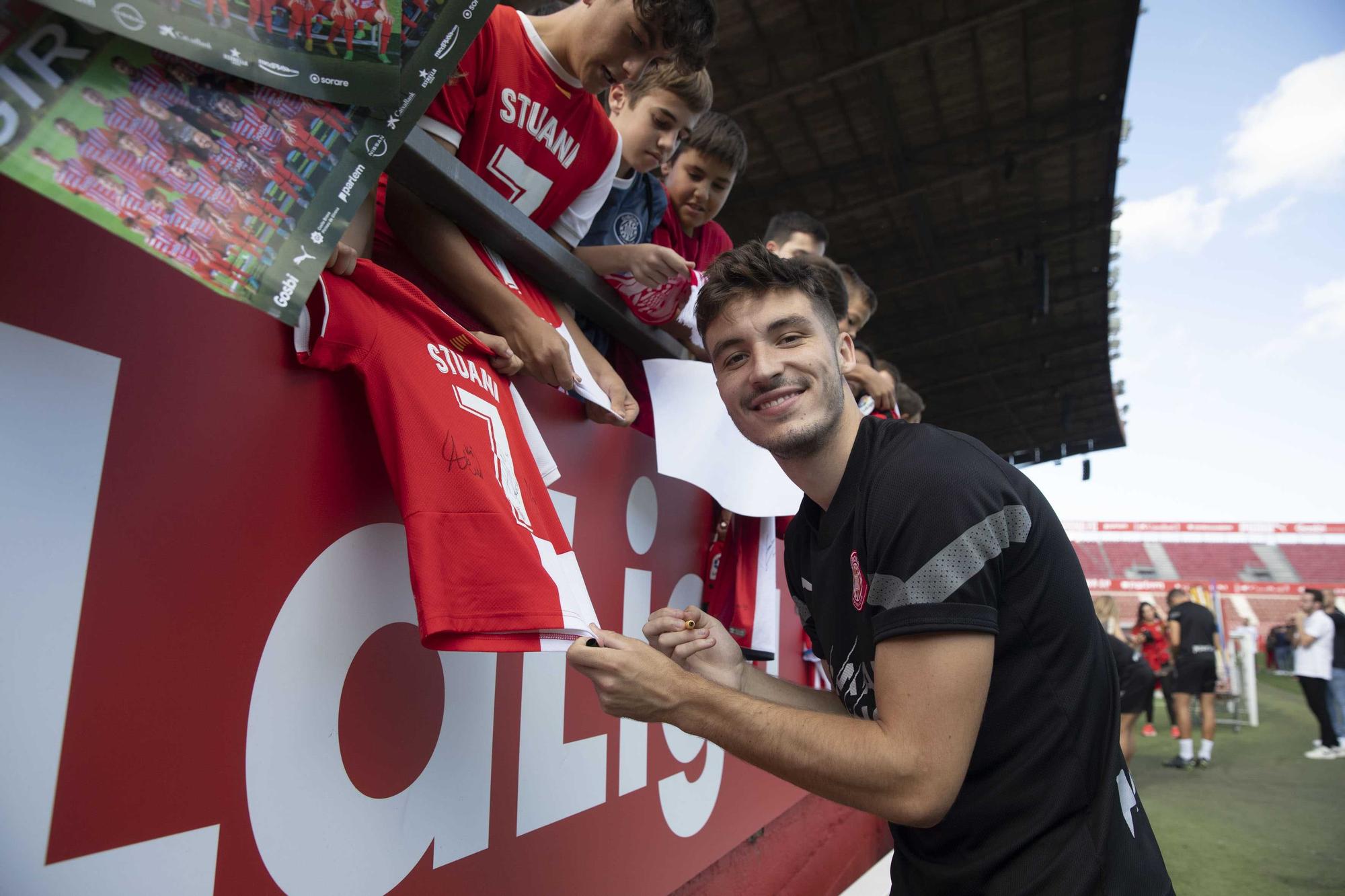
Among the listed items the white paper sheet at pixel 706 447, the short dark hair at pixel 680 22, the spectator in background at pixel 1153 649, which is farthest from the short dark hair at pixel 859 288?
the spectator in background at pixel 1153 649

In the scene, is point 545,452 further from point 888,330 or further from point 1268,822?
point 888,330

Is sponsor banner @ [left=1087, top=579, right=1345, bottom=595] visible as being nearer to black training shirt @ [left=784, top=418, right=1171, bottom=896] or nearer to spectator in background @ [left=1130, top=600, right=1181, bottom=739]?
spectator in background @ [left=1130, top=600, right=1181, bottom=739]

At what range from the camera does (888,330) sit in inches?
560

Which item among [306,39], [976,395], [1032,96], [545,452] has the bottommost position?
[545,452]

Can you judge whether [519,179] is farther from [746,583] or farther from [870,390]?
[870,390]

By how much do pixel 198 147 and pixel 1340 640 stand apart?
33.2 ft

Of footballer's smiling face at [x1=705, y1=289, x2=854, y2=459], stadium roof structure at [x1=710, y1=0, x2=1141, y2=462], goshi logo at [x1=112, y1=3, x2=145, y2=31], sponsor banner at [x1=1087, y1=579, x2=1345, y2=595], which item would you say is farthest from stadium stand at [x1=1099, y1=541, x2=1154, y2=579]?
goshi logo at [x1=112, y1=3, x2=145, y2=31]

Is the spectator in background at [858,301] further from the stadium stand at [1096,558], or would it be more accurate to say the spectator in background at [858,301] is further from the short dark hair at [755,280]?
the stadium stand at [1096,558]

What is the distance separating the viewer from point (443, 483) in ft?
3.65

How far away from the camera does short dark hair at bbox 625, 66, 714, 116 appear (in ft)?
6.71

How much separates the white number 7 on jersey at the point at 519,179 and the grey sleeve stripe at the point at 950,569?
3.38ft

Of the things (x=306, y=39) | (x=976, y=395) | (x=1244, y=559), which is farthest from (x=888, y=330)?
(x=1244, y=559)

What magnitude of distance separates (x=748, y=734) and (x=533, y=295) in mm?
993
